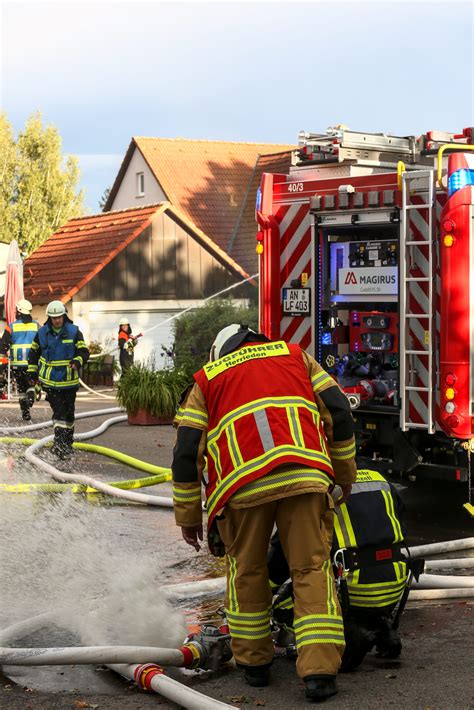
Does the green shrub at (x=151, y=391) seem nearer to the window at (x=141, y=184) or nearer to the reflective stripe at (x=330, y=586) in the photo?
the reflective stripe at (x=330, y=586)

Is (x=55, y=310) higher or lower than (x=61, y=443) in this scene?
higher

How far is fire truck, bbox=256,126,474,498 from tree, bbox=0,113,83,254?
3645cm

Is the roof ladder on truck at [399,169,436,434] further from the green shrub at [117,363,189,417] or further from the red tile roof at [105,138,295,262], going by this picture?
→ the red tile roof at [105,138,295,262]

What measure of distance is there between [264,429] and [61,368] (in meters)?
7.48

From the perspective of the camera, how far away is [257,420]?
4633mm

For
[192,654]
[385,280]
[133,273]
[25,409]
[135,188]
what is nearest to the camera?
[192,654]

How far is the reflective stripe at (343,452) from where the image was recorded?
4902 mm

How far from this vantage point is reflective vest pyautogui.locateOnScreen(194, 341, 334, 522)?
4.59 m

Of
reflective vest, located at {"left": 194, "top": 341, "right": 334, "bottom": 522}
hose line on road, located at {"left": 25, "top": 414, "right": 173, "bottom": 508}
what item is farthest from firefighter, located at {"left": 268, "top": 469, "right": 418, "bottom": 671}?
hose line on road, located at {"left": 25, "top": 414, "right": 173, "bottom": 508}

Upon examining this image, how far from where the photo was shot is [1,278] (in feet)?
86.2

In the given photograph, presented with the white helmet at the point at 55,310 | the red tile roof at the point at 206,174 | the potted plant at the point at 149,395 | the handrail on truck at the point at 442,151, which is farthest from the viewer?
the red tile roof at the point at 206,174

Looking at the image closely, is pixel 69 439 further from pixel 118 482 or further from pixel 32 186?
pixel 32 186

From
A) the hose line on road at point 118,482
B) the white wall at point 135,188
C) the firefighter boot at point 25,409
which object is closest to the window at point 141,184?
the white wall at point 135,188

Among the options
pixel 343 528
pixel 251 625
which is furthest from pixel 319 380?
pixel 251 625
